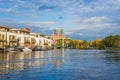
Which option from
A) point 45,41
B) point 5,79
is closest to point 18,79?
point 5,79

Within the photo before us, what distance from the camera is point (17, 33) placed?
120688 millimetres

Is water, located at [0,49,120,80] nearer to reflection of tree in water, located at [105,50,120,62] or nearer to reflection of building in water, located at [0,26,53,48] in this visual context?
reflection of tree in water, located at [105,50,120,62]

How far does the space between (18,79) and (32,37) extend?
123 metres

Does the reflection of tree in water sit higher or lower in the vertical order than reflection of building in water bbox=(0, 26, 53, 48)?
lower

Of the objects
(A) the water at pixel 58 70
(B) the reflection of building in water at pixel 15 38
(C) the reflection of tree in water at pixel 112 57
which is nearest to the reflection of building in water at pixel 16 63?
(A) the water at pixel 58 70

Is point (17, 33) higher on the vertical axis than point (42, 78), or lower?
higher

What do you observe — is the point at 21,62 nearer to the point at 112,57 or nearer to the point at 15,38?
the point at 112,57

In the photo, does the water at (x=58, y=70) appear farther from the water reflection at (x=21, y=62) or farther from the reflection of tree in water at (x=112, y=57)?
the reflection of tree in water at (x=112, y=57)

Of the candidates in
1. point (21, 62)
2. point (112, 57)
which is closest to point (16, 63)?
point (21, 62)

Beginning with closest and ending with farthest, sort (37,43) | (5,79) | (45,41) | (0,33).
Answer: (5,79) → (0,33) → (37,43) → (45,41)

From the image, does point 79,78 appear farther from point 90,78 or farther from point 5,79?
point 5,79

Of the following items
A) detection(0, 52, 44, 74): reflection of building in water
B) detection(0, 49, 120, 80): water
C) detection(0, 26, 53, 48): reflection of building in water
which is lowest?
detection(0, 49, 120, 80): water

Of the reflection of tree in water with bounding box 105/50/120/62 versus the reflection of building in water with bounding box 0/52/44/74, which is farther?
the reflection of tree in water with bounding box 105/50/120/62

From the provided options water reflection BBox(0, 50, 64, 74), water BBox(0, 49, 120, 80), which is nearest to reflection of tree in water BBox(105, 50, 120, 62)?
water BBox(0, 49, 120, 80)
